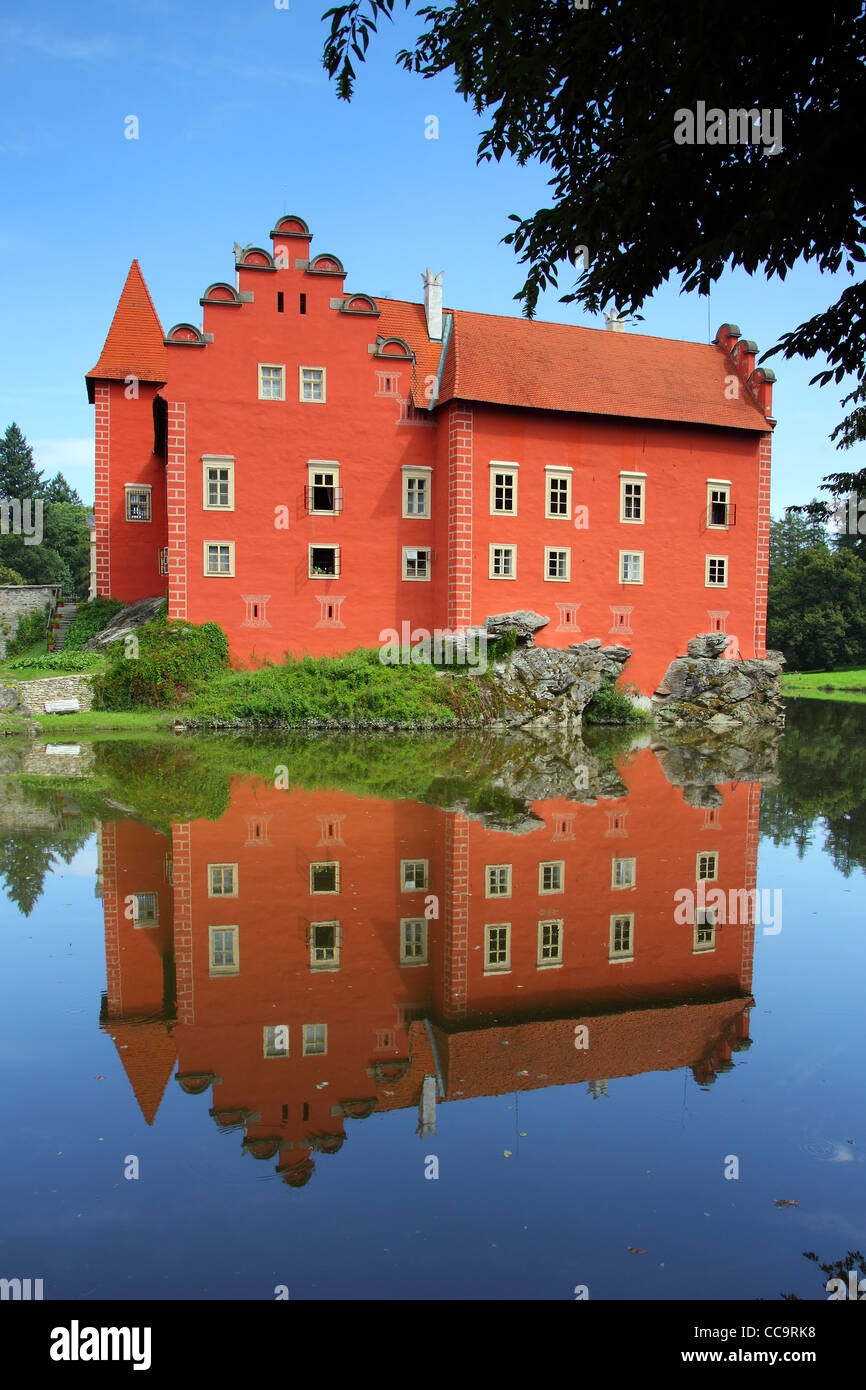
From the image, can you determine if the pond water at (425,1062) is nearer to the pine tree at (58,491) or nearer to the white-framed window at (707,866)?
the white-framed window at (707,866)

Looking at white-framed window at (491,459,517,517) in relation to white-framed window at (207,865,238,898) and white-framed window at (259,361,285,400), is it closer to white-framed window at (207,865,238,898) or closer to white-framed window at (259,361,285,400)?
white-framed window at (259,361,285,400)

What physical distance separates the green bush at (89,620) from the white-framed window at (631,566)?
52.5 ft

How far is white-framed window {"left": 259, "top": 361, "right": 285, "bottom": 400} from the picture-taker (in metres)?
26.3

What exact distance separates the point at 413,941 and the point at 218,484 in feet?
69.1

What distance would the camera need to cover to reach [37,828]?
1098cm

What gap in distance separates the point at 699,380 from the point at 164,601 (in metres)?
18.8

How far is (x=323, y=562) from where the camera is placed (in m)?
27.2

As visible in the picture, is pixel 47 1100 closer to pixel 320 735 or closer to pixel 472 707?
pixel 320 735

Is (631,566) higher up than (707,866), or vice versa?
(631,566)

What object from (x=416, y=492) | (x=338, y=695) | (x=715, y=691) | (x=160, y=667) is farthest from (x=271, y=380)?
(x=715, y=691)

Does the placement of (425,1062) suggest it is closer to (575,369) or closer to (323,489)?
(323,489)

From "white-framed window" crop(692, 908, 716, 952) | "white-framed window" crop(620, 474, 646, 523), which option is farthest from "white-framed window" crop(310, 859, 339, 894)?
"white-framed window" crop(620, 474, 646, 523)
